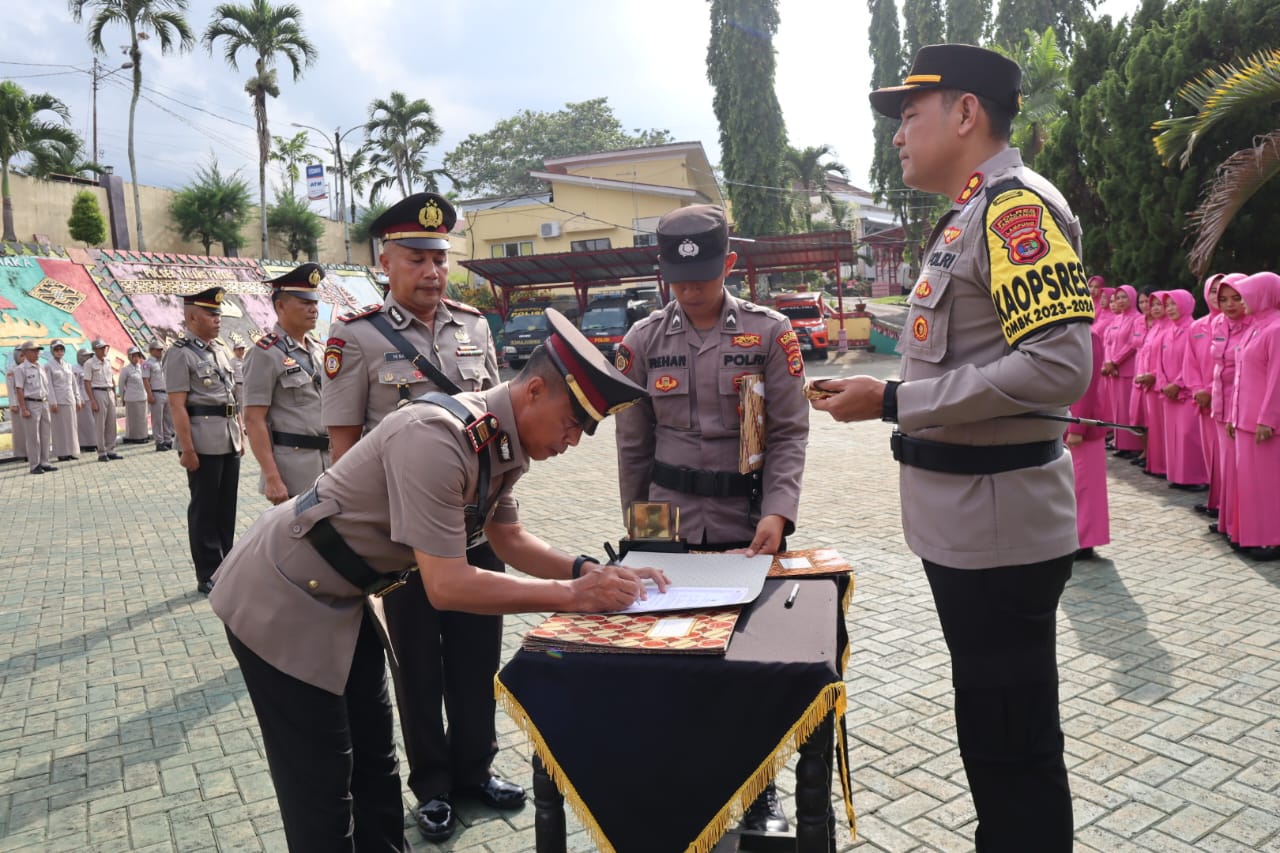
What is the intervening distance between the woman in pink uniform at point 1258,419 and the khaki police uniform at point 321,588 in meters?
5.91

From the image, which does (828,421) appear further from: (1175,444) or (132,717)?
(132,717)

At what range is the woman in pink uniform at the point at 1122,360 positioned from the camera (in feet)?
32.9

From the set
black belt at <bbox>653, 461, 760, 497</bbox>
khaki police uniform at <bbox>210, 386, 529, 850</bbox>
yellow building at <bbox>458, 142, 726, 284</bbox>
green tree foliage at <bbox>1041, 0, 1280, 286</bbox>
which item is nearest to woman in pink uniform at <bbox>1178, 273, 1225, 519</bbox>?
green tree foliage at <bbox>1041, 0, 1280, 286</bbox>

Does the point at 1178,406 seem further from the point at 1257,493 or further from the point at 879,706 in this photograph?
the point at 879,706

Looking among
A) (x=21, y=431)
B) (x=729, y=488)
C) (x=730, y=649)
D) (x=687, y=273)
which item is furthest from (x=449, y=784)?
(x=21, y=431)

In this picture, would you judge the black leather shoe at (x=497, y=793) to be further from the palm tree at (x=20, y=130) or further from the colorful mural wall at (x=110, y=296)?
the palm tree at (x=20, y=130)

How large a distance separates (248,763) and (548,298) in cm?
2893

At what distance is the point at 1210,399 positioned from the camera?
7.62 meters

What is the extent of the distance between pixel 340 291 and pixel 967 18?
25047mm

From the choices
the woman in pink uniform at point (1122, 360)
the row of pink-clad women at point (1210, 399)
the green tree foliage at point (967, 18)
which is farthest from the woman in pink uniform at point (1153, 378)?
the green tree foliage at point (967, 18)

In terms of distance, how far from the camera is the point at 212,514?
21.0ft

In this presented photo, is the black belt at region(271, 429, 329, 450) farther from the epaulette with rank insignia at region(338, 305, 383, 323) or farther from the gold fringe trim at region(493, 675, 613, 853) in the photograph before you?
the gold fringe trim at region(493, 675, 613, 853)

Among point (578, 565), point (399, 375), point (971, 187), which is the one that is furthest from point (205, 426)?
point (971, 187)

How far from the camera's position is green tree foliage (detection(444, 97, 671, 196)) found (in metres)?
52.1
